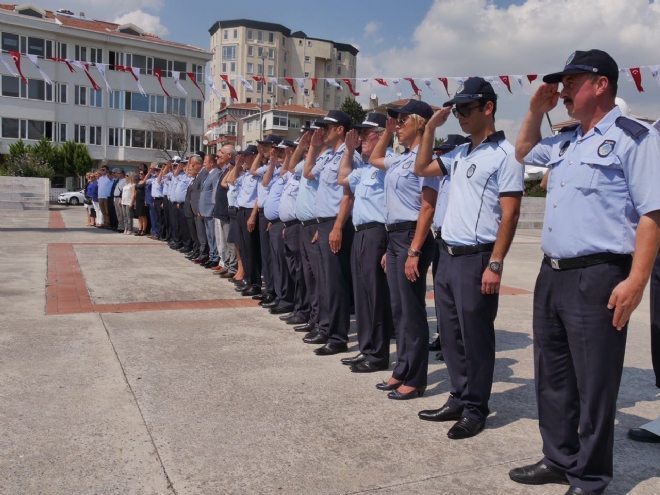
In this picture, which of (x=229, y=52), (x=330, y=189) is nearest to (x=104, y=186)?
(x=330, y=189)

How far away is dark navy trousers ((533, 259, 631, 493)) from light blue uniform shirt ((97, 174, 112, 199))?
15461 mm

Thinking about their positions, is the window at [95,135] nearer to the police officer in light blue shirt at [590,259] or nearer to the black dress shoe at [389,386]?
the black dress shoe at [389,386]

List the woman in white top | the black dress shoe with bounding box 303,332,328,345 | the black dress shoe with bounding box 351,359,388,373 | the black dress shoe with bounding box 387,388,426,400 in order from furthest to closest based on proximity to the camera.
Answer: the woman in white top < the black dress shoe with bounding box 303,332,328,345 < the black dress shoe with bounding box 351,359,388,373 < the black dress shoe with bounding box 387,388,426,400

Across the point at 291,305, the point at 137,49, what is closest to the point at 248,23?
the point at 137,49

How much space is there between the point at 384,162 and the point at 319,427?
1.98 metres

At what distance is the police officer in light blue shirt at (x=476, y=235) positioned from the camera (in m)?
3.43

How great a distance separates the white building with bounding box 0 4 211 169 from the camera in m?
44.8

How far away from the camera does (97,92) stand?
158 ft

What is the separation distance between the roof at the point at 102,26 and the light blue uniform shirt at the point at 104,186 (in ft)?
114

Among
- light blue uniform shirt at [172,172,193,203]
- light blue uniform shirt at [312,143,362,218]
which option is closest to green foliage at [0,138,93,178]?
light blue uniform shirt at [172,172,193,203]

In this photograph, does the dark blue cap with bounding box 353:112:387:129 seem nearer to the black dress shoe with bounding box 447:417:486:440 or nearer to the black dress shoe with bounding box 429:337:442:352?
the black dress shoe with bounding box 429:337:442:352

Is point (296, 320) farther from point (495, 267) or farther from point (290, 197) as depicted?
point (495, 267)

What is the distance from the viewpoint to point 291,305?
6.96m

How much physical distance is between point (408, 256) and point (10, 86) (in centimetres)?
4827
